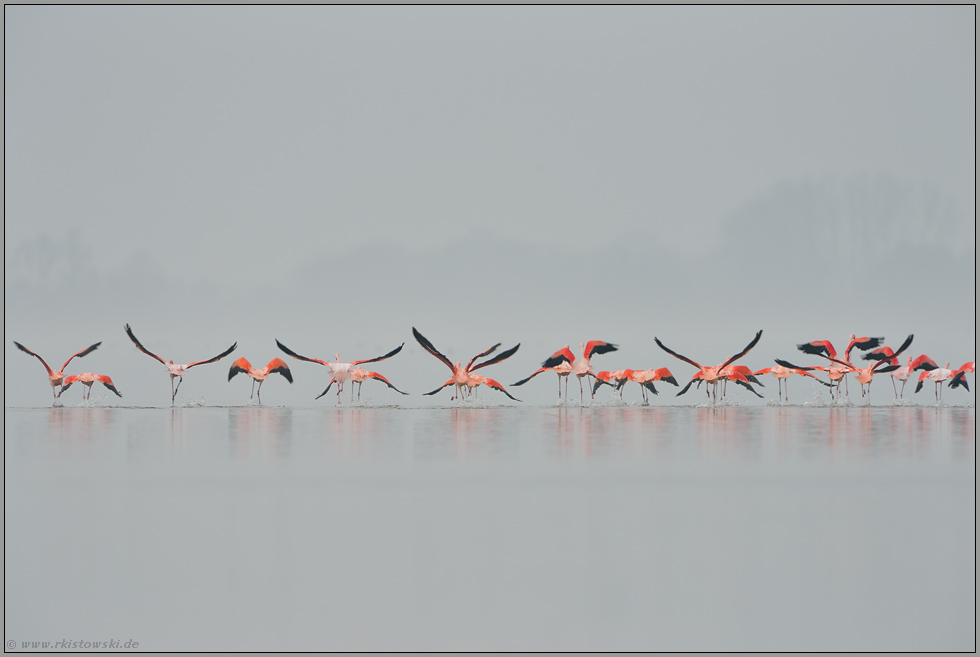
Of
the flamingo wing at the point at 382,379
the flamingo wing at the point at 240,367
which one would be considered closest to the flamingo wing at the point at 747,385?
the flamingo wing at the point at 382,379

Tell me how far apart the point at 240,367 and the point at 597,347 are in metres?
9.67

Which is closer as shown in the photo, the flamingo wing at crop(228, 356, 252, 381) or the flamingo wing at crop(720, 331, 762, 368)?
the flamingo wing at crop(720, 331, 762, 368)

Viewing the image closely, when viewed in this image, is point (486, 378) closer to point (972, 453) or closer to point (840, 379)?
point (840, 379)

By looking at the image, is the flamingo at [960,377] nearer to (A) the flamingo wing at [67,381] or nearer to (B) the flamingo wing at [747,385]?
(B) the flamingo wing at [747,385]

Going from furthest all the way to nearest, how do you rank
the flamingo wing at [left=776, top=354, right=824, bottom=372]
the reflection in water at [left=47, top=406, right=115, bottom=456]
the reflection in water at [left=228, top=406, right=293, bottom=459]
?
the flamingo wing at [left=776, top=354, right=824, bottom=372], the reflection in water at [left=47, top=406, right=115, bottom=456], the reflection in water at [left=228, top=406, right=293, bottom=459]

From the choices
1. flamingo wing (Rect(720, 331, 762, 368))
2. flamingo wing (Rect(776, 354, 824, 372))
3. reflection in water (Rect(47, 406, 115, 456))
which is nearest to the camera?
reflection in water (Rect(47, 406, 115, 456))

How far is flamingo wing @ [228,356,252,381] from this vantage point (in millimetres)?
24375

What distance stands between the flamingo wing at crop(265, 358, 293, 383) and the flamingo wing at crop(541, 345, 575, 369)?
6.90 m

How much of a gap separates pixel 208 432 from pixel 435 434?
460 cm

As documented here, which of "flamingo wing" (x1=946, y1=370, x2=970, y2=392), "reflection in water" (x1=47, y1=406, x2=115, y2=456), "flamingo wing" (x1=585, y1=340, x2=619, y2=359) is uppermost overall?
"flamingo wing" (x1=585, y1=340, x2=619, y2=359)

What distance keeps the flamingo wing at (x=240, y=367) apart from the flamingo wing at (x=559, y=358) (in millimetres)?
7929

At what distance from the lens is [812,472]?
1326 centimetres

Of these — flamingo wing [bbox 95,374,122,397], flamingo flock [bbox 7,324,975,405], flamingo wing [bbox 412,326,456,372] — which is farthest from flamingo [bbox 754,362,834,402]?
flamingo wing [bbox 95,374,122,397]

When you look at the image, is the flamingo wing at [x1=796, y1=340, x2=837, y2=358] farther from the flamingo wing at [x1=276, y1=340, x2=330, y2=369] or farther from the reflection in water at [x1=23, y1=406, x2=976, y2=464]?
the flamingo wing at [x1=276, y1=340, x2=330, y2=369]
